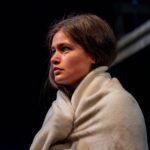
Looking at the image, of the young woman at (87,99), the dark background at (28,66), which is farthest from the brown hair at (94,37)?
the dark background at (28,66)

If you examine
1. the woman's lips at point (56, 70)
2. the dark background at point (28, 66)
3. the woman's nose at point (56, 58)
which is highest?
the woman's nose at point (56, 58)

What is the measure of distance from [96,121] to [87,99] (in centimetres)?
8

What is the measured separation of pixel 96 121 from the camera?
1306mm

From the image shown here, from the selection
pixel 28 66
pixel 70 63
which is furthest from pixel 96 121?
pixel 28 66

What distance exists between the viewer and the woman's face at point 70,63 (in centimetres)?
142

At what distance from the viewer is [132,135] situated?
1.28 meters

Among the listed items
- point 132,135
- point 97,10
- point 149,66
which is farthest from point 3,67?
point 132,135

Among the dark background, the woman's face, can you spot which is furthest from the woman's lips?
the dark background

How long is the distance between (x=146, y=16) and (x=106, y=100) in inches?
105

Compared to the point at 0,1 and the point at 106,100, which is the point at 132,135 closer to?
the point at 106,100

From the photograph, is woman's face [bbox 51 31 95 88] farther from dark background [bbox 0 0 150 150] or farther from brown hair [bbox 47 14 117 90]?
dark background [bbox 0 0 150 150]

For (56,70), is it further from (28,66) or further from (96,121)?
(28,66)

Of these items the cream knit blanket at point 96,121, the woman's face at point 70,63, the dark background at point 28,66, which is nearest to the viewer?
the cream knit blanket at point 96,121

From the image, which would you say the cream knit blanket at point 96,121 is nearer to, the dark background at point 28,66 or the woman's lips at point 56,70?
the woman's lips at point 56,70
